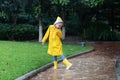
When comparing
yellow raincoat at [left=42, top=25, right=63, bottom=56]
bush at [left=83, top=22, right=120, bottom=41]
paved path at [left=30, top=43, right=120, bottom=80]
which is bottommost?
bush at [left=83, top=22, right=120, bottom=41]

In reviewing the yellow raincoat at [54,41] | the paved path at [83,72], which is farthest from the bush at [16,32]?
the yellow raincoat at [54,41]

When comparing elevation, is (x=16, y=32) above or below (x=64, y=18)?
below

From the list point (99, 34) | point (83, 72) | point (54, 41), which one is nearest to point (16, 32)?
point (99, 34)

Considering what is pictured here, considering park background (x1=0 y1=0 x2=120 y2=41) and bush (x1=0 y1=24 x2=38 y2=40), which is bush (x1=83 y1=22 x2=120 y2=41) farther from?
bush (x1=0 y1=24 x2=38 y2=40)

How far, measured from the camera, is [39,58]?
1372 centimetres

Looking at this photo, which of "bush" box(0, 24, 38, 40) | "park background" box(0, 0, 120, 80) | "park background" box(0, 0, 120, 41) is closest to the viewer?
"park background" box(0, 0, 120, 80)

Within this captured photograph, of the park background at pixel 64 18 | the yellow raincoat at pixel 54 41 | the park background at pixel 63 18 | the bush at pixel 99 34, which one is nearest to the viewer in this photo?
the yellow raincoat at pixel 54 41

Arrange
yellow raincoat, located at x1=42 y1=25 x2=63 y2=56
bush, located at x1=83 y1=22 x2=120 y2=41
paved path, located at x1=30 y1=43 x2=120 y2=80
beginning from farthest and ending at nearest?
bush, located at x1=83 y1=22 x2=120 y2=41 < yellow raincoat, located at x1=42 y1=25 x2=63 y2=56 < paved path, located at x1=30 y1=43 x2=120 y2=80

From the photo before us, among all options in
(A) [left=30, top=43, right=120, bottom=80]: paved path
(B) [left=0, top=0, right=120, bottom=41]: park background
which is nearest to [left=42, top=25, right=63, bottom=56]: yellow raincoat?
(A) [left=30, top=43, right=120, bottom=80]: paved path

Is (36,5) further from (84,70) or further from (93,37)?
(84,70)

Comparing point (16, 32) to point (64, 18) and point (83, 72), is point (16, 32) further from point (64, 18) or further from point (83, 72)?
point (83, 72)

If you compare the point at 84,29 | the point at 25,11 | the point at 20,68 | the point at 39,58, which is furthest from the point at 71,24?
the point at 20,68

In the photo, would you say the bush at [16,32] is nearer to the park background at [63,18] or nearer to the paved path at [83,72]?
the park background at [63,18]

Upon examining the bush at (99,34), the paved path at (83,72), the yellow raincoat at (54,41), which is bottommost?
the bush at (99,34)
